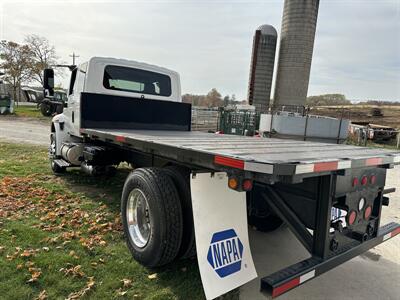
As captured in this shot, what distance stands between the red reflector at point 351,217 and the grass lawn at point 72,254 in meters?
1.25

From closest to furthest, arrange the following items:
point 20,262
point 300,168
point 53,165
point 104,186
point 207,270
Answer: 1. point 300,168
2. point 207,270
3. point 20,262
4. point 104,186
5. point 53,165

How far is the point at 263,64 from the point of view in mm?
25578

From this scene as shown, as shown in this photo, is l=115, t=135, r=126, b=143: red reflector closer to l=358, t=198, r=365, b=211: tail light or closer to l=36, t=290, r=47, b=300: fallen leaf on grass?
l=36, t=290, r=47, b=300: fallen leaf on grass

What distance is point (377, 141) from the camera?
1983cm

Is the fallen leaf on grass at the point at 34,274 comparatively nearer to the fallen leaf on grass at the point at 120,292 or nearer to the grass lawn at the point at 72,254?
the grass lawn at the point at 72,254

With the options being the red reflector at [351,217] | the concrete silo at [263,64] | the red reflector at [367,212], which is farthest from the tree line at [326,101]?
the red reflector at [351,217]

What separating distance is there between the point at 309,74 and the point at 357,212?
2376 cm

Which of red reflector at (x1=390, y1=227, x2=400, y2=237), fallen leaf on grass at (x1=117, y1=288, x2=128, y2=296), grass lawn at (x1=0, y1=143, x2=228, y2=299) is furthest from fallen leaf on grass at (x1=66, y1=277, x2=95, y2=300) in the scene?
red reflector at (x1=390, y1=227, x2=400, y2=237)

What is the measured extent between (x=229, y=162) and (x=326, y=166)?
0.70 meters

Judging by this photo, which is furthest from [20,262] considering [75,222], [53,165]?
[53,165]

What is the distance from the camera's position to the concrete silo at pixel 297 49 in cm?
2405

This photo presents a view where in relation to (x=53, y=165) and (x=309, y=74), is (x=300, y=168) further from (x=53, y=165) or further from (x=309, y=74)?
(x=309, y=74)

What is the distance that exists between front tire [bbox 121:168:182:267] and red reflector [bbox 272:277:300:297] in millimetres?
1039

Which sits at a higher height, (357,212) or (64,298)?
(357,212)
